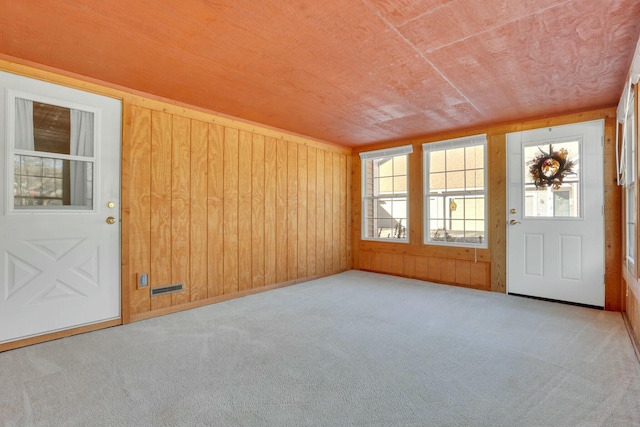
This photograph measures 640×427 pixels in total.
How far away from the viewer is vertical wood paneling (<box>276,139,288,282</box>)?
441 cm

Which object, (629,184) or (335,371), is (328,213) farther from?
(629,184)

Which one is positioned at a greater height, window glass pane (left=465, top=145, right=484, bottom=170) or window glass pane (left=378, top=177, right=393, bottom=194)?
window glass pane (left=465, top=145, right=484, bottom=170)

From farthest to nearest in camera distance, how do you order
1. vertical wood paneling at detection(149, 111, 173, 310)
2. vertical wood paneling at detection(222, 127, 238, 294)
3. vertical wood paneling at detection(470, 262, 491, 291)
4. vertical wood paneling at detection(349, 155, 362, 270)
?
vertical wood paneling at detection(349, 155, 362, 270)
vertical wood paneling at detection(470, 262, 491, 291)
vertical wood paneling at detection(222, 127, 238, 294)
vertical wood paneling at detection(149, 111, 173, 310)

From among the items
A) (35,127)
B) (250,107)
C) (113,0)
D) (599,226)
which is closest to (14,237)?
(35,127)

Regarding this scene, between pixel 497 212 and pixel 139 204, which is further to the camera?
pixel 497 212

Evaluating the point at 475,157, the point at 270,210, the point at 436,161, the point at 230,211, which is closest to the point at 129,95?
the point at 230,211

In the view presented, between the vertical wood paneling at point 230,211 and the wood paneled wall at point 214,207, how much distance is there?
12mm

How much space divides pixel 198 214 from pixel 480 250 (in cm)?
356

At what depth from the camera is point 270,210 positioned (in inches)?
170

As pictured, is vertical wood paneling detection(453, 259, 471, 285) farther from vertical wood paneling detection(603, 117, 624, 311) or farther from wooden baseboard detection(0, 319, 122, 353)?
wooden baseboard detection(0, 319, 122, 353)

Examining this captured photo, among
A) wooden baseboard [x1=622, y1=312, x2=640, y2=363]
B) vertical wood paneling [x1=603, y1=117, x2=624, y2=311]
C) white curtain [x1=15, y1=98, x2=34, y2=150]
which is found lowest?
wooden baseboard [x1=622, y1=312, x2=640, y2=363]

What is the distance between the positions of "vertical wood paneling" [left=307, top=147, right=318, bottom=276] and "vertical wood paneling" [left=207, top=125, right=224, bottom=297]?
4.81 feet

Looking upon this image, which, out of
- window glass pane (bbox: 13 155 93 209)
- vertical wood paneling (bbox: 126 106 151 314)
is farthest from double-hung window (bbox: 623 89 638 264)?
window glass pane (bbox: 13 155 93 209)

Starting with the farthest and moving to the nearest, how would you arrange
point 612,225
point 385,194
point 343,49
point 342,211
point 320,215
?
1. point 342,211
2. point 385,194
3. point 320,215
4. point 612,225
5. point 343,49
